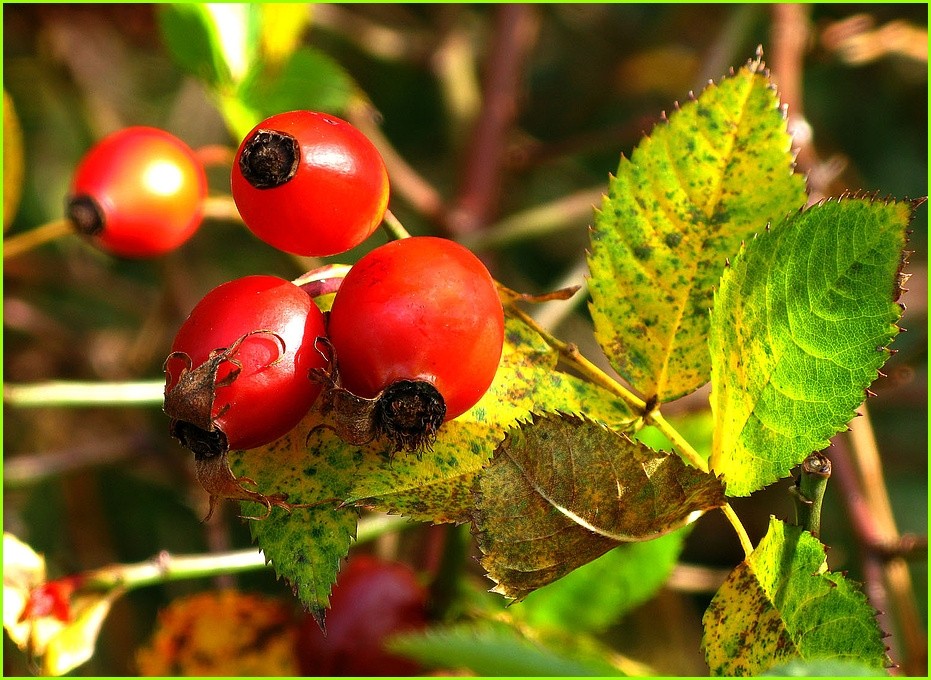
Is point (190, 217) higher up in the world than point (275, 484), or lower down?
higher up

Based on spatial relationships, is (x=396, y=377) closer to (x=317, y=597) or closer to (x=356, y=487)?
(x=356, y=487)

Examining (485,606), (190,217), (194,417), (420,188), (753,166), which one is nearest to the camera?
(194,417)

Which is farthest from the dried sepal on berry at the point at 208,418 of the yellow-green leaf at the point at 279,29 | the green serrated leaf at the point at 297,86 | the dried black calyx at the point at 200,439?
the yellow-green leaf at the point at 279,29

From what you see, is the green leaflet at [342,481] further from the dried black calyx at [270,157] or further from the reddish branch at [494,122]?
the reddish branch at [494,122]

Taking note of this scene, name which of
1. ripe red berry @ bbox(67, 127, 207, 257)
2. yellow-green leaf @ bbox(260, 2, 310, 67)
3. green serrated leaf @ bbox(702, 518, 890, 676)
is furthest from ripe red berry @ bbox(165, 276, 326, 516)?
yellow-green leaf @ bbox(260, 2, 310, 67)

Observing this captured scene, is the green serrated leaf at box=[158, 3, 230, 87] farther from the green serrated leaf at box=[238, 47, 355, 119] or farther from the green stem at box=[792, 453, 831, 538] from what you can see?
the green stem at box=[792, 453, 831, 538]

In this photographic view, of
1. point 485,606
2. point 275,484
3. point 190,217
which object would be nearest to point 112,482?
point 190,217
